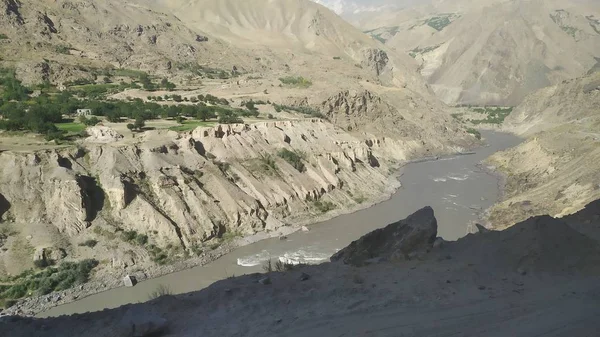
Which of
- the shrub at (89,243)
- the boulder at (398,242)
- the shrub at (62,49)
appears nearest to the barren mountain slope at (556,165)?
the boulder at (398,242)

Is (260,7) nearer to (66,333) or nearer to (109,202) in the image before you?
(109,202)

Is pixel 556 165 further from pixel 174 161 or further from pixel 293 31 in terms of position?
pixel 293 31

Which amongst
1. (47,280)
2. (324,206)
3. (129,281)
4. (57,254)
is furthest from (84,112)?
(324,206)

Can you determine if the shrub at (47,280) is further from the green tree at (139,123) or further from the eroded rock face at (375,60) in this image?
the eroded rock face at (375,60)

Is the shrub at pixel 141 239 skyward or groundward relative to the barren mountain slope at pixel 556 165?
skyward

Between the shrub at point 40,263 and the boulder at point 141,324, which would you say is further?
the shrub at point 40,263

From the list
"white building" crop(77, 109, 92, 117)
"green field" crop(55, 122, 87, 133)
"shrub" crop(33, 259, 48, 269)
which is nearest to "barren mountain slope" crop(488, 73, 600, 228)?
"shrub" crop(33, 259, 48, 269)

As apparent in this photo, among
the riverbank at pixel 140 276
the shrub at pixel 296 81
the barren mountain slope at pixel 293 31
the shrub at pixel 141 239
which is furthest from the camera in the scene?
the barren mountain slope at pixel 293 31
